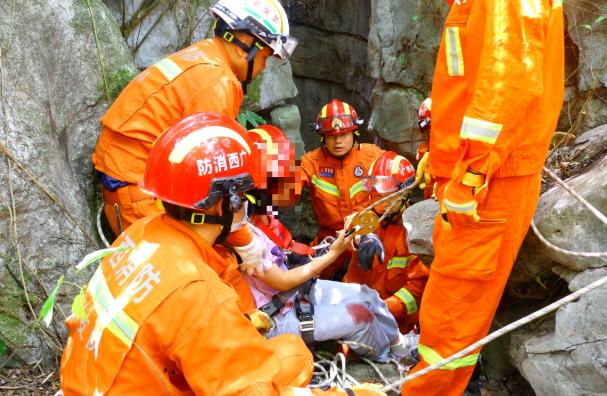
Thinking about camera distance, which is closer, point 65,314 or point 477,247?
point 477,247

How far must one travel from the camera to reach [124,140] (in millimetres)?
3482

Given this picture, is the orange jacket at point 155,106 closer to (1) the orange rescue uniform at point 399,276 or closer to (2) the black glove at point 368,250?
(2) the black glove at point 368,250

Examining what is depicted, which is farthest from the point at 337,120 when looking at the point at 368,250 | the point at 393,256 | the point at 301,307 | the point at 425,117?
the point at 301,307

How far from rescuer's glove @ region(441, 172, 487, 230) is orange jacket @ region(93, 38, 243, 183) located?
149 cm

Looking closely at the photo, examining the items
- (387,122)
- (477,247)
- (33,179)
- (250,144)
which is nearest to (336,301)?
(477,247)

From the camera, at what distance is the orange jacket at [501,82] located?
7.90 feet

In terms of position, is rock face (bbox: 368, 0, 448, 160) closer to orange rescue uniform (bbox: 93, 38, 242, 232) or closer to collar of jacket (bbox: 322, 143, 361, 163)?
collar of jacket (bbox: 322, 143, 361, 163)

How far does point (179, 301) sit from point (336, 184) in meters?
4.22

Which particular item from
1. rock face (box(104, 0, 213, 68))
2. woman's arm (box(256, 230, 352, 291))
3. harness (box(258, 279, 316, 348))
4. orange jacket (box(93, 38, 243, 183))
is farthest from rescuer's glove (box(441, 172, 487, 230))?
rock face (box(104, 0, 213, 68))

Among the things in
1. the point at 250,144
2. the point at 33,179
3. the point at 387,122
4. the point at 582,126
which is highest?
the point at 250,144

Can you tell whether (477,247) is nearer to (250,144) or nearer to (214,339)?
(250,144)

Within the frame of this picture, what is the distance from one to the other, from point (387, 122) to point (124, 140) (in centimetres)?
436

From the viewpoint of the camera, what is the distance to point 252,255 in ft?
8.87

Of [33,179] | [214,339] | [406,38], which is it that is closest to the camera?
[214,339]
